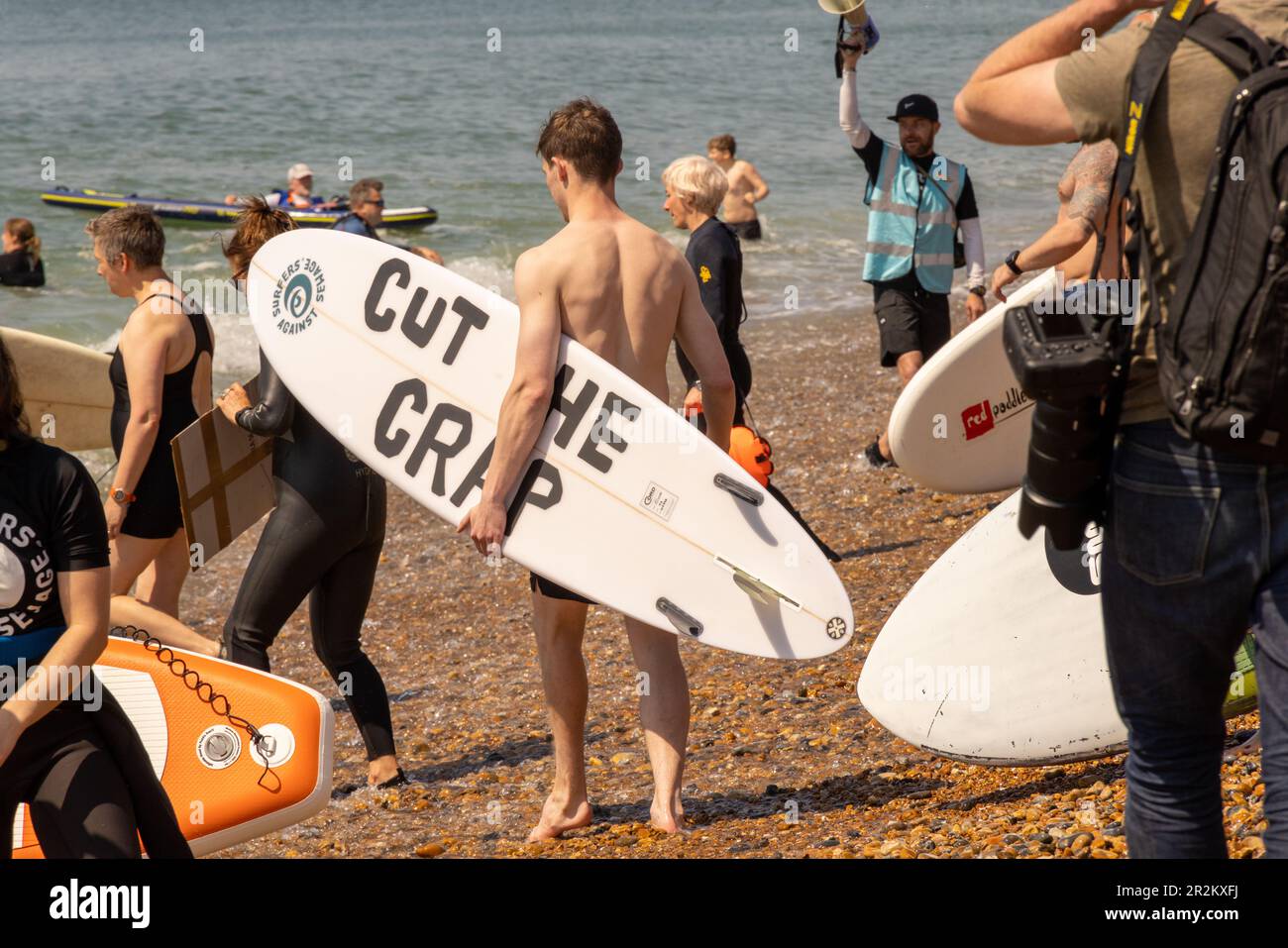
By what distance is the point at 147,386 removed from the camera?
4.76 m

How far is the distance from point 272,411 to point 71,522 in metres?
1.74

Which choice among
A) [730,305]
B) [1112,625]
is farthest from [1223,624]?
[730,305]

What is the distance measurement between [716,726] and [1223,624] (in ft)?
10.0

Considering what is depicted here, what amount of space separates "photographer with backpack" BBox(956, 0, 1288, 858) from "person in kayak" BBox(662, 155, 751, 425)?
143 inches

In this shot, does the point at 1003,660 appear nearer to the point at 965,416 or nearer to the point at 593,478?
the point at 593,478

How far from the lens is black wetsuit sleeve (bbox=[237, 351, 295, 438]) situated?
4480 millimetres

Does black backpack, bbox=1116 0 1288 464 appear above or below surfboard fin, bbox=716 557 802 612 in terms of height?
above

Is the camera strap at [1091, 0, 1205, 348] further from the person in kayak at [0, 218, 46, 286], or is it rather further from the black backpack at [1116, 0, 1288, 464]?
the person in kayak at [0, 218, 46, 286]

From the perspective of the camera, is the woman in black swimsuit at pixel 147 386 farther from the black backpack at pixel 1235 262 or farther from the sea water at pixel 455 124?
the sea water at pixel 455 124

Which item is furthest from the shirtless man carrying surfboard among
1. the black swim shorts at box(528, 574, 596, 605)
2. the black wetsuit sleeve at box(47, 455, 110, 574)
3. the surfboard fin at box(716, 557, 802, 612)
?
the black wetsuit sleeve at box(47, 455, 110, 574)

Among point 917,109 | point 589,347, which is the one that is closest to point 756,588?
point 589,347
